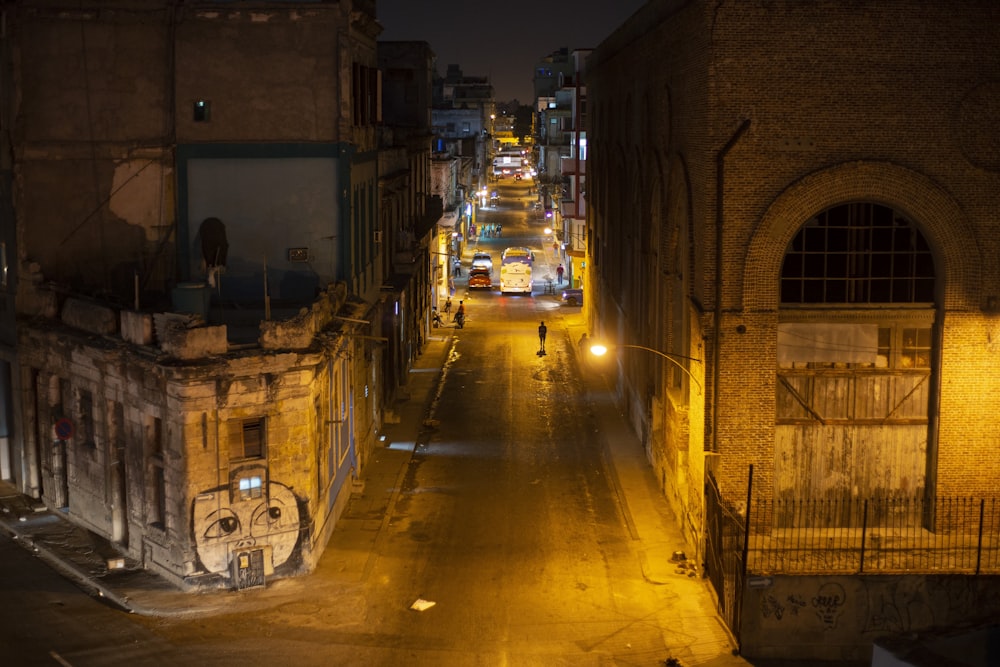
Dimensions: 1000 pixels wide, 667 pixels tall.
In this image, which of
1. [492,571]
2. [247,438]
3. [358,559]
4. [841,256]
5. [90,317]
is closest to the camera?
[247,438]

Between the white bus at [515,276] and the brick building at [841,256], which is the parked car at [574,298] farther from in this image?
the brick building at [841,256]

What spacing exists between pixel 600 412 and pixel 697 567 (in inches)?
623

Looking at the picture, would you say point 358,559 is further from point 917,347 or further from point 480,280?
point 480,280

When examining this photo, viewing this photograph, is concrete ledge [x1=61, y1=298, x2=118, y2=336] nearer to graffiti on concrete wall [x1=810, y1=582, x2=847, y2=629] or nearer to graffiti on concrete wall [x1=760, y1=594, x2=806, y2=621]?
graffiti on concrete wall [x1=760, y1=594, x2=806, y2=621]

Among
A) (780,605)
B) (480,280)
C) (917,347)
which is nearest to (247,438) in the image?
(780,605)

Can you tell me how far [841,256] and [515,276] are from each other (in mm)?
→ 47998

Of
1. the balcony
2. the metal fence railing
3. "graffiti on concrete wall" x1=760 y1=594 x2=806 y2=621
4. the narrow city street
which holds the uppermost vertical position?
the balcony

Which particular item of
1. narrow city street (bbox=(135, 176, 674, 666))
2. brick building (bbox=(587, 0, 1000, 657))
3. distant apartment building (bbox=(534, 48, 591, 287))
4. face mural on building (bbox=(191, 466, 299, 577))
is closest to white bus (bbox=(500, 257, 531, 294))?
distant apartment building (bbox=(534, 48, 591, 287))

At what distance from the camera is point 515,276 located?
2872 inches

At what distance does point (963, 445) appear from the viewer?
83.4 feet

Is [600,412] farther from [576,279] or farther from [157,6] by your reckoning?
[576,279]

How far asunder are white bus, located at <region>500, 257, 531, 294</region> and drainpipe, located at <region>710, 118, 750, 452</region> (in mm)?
48071

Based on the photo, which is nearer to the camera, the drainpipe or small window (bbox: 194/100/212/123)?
the drainpipe

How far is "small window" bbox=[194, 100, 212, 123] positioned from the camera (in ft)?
98.2
